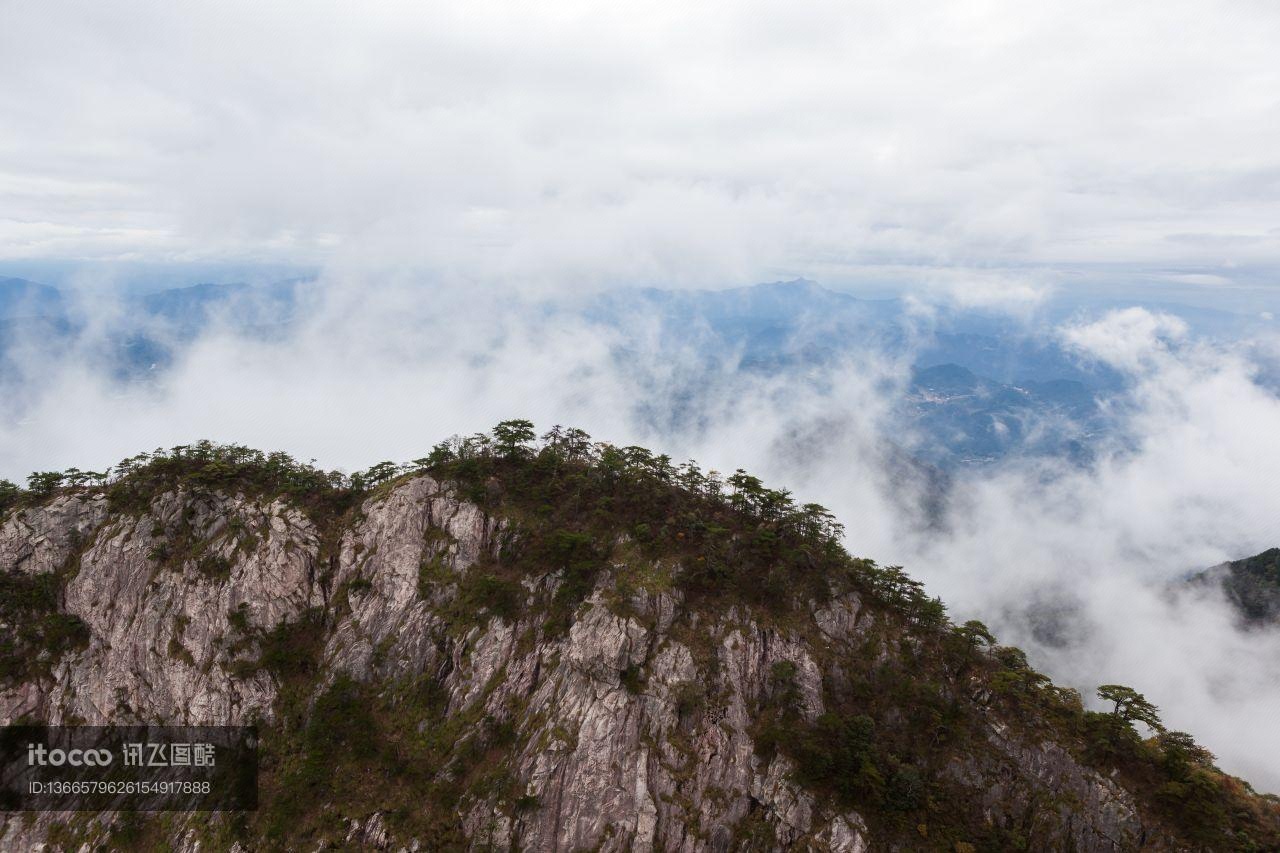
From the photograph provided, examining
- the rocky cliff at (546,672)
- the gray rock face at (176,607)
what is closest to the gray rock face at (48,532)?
the rocky cliff at (546,672)

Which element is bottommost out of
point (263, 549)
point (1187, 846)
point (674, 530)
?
point (1187, 846)

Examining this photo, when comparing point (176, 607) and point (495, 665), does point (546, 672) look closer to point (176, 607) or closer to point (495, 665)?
point (495, 665)

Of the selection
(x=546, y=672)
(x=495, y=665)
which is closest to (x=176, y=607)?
(x=495, y=665)

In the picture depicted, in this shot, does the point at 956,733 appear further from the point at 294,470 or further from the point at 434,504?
the point at 294,470

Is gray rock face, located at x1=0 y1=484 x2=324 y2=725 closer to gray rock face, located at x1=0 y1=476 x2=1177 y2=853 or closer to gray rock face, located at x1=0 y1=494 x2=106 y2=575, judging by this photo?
gray rock face, located at x1=0 y1=476 x2=1177 y2=853

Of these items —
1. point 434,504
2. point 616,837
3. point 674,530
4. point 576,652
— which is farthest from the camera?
point 434,504

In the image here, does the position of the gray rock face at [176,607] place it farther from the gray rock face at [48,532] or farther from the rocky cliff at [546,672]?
the gray rock face at [48,532]

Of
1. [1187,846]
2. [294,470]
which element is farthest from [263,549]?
[1187,846]
